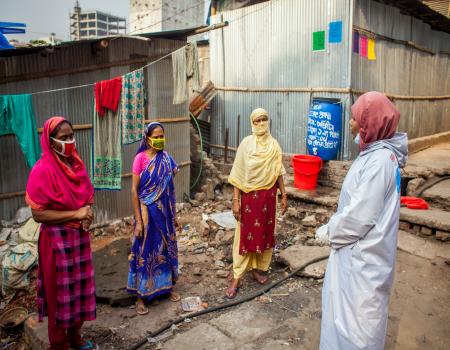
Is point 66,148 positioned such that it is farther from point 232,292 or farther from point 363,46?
point 363,46

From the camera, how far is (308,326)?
146 inches

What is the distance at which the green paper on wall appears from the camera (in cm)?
795

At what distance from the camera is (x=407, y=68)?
9750 millimetres

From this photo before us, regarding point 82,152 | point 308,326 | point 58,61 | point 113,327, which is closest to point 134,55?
point 58,61

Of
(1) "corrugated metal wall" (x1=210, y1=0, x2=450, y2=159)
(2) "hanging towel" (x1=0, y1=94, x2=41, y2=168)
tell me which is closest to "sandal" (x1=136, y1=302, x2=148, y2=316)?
(2) "hanging towel" (x1=0, y1=94, x2=41, y2=168)

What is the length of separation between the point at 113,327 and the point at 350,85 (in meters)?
6.04

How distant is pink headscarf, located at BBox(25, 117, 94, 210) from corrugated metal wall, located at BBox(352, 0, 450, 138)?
625 centimetres

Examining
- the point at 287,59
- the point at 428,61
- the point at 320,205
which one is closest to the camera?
the point at 320,205

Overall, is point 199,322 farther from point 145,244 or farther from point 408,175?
point 408,175

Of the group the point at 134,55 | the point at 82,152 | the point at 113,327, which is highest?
the point at 134,55

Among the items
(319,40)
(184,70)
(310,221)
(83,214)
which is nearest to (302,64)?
(319,40)

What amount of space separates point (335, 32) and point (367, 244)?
6.44 m

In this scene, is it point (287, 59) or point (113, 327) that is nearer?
point (113, 327)

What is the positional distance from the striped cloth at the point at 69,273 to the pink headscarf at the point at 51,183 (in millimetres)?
203
